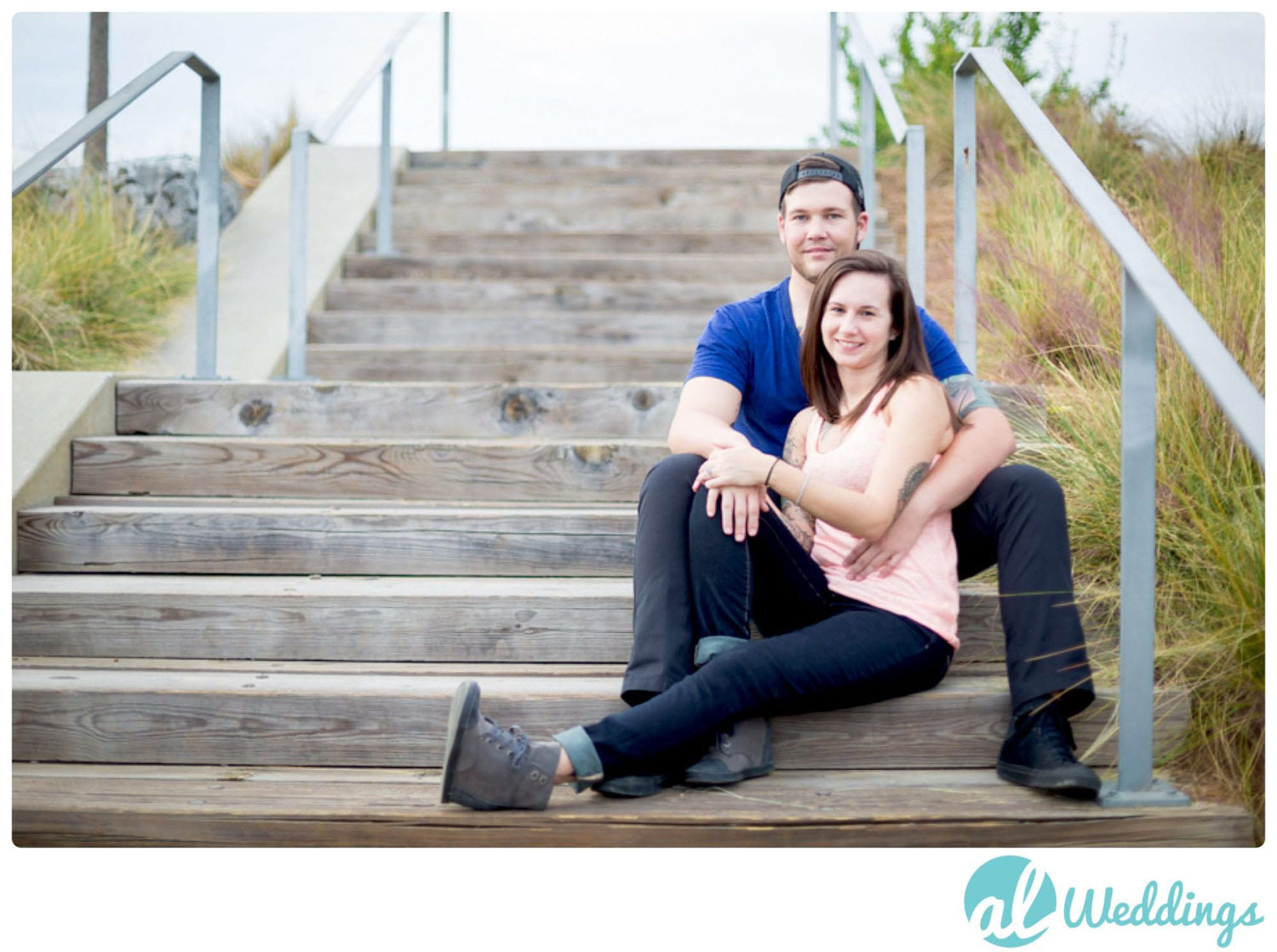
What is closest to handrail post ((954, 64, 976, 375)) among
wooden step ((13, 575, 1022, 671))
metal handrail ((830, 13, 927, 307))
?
metal handrail ((830, 13, 927, 307))

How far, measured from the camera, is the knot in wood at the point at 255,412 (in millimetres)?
2713

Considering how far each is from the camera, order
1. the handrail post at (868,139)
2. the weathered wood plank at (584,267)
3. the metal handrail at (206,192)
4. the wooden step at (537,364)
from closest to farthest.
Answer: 1. the metal handrail at (206,192)
2. the wooden step at (537,364)
3. the handrail post at (868,139)
4. the weathered wood plank at (584,267)

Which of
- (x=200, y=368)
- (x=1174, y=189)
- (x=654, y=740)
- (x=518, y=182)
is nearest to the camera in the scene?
(x=654, y=740)

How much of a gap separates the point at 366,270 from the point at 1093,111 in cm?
334

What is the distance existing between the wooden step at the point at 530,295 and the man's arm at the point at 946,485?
205 centimetres

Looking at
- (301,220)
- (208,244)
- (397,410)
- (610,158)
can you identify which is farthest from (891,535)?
(610,158)

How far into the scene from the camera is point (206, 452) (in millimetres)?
2520

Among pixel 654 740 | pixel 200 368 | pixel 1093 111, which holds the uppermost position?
pixel 1093 111

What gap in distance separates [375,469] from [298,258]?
1077mm

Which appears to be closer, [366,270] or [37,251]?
[37,251]

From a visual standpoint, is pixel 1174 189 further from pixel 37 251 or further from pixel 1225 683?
pixel 37 251

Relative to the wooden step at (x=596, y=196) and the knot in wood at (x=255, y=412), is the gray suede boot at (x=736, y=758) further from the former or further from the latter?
the wooden step at (x=596, y=196)

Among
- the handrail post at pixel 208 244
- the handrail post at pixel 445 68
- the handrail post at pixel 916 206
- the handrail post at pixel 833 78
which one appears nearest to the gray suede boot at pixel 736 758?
the handrail post at pixel 916 206

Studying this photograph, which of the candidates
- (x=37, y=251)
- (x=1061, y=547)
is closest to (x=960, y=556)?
(x=1061, y=547)
